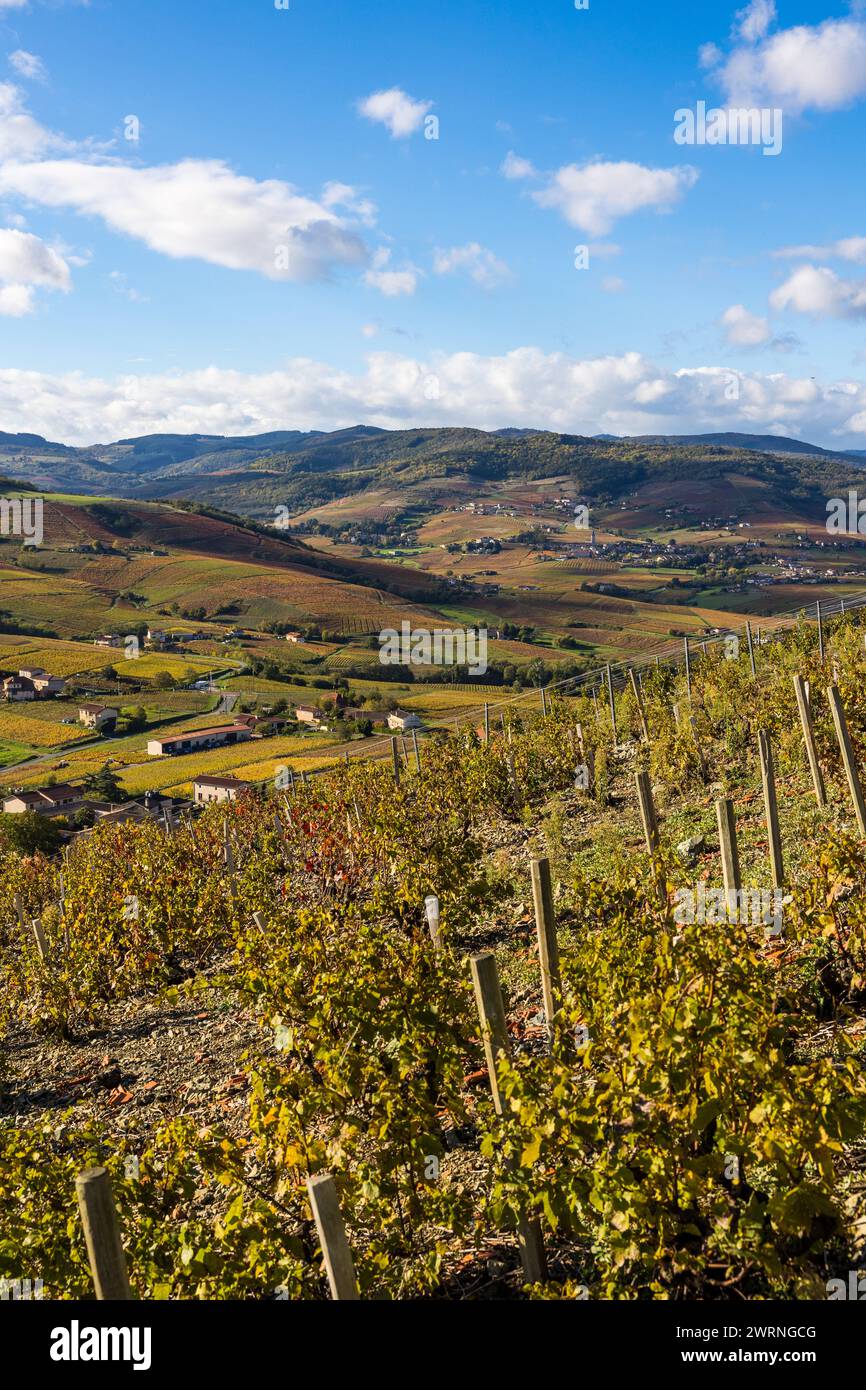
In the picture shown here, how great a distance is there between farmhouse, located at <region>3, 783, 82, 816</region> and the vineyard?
137 feet

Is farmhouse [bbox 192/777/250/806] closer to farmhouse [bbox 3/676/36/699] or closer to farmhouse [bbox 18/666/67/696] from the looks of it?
A: farmhouse [bbox 18/666/67/696]

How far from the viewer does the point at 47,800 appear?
52.3 meters

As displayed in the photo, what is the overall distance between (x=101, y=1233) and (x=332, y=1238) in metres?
0.92

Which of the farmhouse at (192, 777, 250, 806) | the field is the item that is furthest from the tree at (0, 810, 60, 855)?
the field

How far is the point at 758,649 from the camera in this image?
21.4 meters

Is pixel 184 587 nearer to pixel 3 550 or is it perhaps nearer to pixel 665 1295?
pixel 3 550

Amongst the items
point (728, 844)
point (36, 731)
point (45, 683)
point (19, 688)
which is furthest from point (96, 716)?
point (728, 844)

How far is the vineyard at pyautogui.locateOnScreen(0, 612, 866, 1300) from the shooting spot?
11.6 feet

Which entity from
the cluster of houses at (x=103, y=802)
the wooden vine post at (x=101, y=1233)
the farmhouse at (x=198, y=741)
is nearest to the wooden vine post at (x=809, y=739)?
the wooden vine post at (x=101, y=1233)

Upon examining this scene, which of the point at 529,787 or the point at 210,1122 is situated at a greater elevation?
the point at 529,787

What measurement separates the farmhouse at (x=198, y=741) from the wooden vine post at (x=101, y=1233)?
65.7m

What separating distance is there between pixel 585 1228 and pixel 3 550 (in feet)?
498

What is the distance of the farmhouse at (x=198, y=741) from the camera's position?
67688 mm
